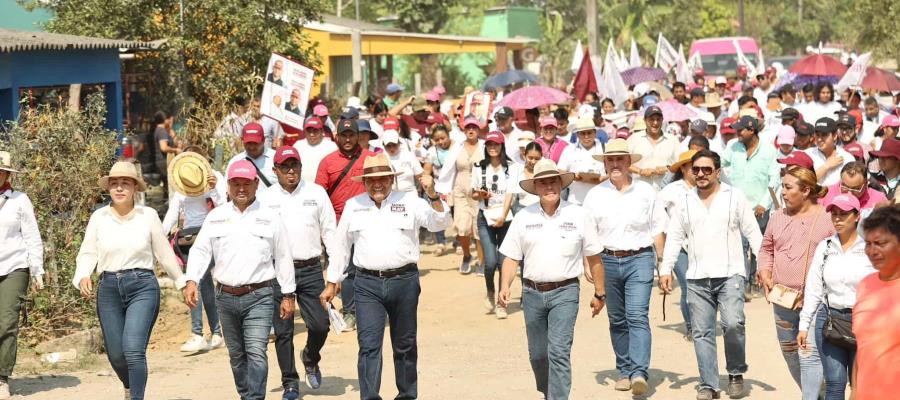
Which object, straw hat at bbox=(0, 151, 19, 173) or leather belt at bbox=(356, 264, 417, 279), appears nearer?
leather belt at bbox=(356, 264, 417, 279)

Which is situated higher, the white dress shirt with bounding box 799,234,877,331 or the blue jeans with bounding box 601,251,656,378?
the white dress shirt with bounding box 799,234,877,331

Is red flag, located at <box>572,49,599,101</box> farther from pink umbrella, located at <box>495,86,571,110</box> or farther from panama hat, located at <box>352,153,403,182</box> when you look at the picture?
panama hat, located at <box>352,153,403,182</box>

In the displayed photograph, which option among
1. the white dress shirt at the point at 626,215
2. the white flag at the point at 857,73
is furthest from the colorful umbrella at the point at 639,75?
the white dress shirt at the point at 626,215

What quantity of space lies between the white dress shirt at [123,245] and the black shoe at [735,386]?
3877 mm

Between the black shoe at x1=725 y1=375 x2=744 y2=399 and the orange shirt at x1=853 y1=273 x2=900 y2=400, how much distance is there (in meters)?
3.81

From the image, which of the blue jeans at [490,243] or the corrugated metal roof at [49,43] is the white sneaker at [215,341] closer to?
the blue jeans at [490,243]

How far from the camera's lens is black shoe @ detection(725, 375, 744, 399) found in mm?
10016

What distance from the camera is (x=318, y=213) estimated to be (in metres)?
10.1

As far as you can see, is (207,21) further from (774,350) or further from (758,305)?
(774,350)

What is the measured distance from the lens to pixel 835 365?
7.99 m

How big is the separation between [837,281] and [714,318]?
2.08m

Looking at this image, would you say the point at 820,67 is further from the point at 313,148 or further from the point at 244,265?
the point at 244,265

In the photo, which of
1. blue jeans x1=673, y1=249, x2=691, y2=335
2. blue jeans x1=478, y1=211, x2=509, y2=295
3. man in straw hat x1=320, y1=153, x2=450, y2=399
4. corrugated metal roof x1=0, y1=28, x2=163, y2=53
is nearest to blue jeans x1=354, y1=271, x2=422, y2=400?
man in straw hat x1=320, y1=153, x2=450, y2=399

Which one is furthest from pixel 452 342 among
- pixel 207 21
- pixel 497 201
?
pixel 207 21
